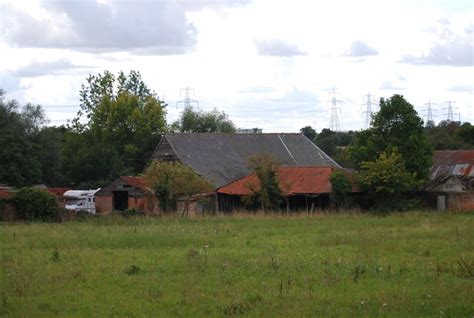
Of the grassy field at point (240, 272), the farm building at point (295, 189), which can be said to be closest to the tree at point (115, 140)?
the farm building at point (295, 189)

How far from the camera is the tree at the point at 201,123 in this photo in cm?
8735

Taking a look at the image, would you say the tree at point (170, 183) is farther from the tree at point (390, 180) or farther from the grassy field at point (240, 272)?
the grassy field at point (240, 272)

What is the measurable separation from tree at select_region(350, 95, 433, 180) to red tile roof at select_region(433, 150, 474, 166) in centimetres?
1141

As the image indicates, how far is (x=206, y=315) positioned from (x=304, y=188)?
3410cm

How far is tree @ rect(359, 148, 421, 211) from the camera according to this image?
43562 mm

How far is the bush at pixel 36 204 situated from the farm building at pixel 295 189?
39.6 ft

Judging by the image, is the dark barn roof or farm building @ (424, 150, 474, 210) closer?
farm building @ (424, 150, 474, 210)

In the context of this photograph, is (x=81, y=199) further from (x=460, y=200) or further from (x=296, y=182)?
(x=460, y=200)

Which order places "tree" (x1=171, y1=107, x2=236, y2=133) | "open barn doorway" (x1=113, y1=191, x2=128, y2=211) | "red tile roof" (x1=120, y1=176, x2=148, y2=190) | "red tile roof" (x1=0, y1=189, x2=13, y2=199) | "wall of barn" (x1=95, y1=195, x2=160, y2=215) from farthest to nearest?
"tree" (x1=171, y1=107, x2=236, y2=133) < "open barn doorway" (x1=113, y1=191, x2=128, y2=211) < "red tile roof" (x1=120, y1=176, x2=148, y2=190) < "wall of barn" (x1=95, y1=195, x2=160, y2=215) < "red tile roof" (x1=0, y1=189, x2=13, y2=199)

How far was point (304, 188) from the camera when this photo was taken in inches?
1829

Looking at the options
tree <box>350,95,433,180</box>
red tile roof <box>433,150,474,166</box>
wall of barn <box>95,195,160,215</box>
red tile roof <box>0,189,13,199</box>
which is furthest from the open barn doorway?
red tile roof <box>433,150,474,166</box>

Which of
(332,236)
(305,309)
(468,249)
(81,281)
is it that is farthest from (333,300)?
(332,236)

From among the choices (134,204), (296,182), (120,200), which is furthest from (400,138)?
(120,200)

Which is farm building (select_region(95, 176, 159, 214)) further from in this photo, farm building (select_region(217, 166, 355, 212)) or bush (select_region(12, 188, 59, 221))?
bush (select_region(12, 188, 59, 221))
